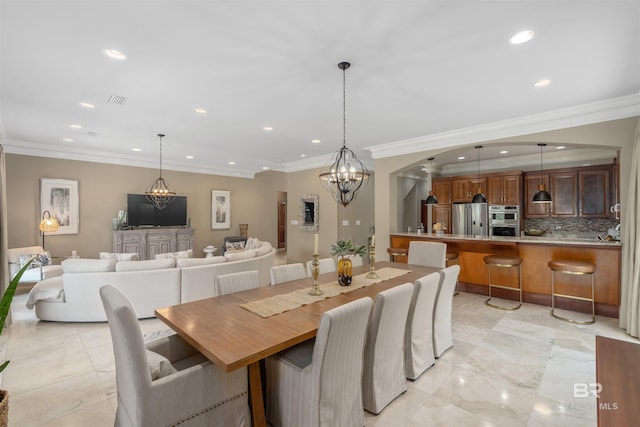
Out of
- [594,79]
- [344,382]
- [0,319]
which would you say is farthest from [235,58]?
[594,79]

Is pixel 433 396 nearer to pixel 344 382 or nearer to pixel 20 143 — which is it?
pixel 344 382

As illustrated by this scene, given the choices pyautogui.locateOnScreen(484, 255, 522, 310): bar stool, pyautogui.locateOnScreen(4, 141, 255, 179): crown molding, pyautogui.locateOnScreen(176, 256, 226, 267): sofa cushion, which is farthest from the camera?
pyautogui.locateOnScreen(4, 141, 255, 179): crown molding

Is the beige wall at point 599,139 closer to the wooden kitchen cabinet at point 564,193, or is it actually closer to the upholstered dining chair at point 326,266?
the upholstered dining chair at point 326,266

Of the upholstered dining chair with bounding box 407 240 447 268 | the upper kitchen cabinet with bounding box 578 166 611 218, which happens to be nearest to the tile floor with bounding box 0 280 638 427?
the upholstered dining chair with bounding box 407 240 447 268

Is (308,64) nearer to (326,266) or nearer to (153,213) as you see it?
(326,266)

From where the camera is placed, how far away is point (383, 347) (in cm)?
205

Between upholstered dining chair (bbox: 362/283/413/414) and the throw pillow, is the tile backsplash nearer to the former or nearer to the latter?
upholstered dining chair (bbox: 362/283/413/414)

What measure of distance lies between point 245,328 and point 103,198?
6.54m

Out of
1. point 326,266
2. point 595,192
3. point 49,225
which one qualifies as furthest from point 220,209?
point 595,192

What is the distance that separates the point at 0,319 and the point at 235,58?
232cm

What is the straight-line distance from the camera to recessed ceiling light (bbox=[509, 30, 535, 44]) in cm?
216

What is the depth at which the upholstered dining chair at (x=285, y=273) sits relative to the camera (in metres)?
2.96

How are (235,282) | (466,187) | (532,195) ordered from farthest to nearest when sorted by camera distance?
(466,187), (532,195), (235,282)

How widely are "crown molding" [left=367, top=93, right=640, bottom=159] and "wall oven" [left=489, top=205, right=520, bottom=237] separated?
3.19 m
